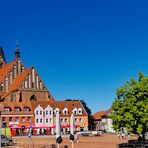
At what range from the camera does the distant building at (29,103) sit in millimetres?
93375

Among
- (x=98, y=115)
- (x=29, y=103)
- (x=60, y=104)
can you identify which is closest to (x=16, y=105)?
(x=29, y=103)

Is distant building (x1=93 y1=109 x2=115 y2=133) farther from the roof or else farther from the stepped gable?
the stepped gable

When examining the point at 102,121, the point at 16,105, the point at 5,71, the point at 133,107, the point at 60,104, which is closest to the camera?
the point at 133,107

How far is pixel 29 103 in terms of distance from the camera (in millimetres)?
Result: 98438

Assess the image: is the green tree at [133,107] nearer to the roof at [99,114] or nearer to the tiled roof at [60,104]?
the tiled roof at [60,104]

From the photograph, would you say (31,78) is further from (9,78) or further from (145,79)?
(145,79)

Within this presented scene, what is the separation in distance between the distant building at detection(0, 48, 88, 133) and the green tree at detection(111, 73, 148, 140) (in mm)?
50633

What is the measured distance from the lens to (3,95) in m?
106

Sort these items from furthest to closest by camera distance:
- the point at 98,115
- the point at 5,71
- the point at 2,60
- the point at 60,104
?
the point at 2,60
the point at 98,115
the point at 5,71
the point at 60,104

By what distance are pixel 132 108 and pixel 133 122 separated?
4.69ft

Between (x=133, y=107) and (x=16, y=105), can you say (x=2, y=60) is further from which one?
(x=133, y=107)

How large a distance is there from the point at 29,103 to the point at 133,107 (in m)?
63.5

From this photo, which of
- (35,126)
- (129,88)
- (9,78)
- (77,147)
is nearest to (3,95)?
(9,78)

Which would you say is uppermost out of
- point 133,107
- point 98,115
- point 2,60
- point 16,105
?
point 2,60
